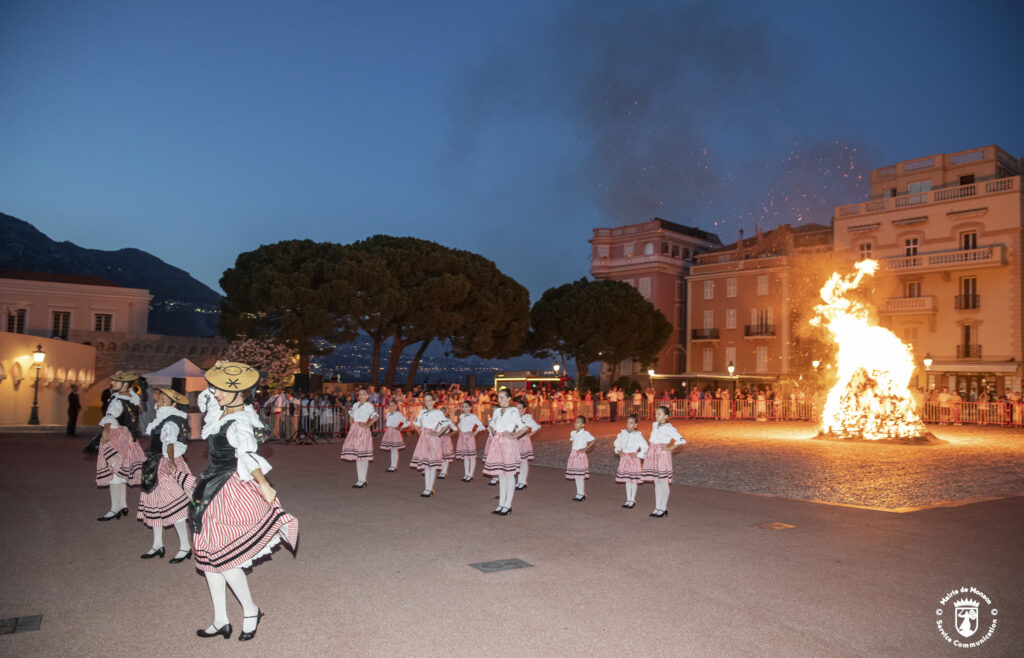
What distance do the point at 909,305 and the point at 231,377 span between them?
144 ft

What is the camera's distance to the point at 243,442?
5.51 m

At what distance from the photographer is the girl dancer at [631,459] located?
36.6 ft

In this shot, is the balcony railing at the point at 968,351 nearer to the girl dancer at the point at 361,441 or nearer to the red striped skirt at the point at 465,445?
the red striped skirt at the point at 465,445

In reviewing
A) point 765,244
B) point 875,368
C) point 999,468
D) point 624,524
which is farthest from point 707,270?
point 624,524

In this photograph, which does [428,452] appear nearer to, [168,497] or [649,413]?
[168,497]

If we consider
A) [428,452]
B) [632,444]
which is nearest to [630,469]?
[632,444]

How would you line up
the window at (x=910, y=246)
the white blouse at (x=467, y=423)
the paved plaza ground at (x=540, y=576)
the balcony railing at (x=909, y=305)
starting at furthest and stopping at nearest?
1. the window at (x=910, y=246)
2. the balcony railing at (x=909, y=305)
3. the white blouse at (x=467, y=423)
4. the paved plaza ground at (x=540, y=576)

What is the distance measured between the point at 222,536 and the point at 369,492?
23.3 ft

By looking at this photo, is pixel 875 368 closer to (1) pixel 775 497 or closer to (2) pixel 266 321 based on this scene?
(1) pixel 775 497

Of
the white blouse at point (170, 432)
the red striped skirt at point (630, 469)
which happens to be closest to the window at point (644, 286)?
the red striped skirt at point (630, 469)

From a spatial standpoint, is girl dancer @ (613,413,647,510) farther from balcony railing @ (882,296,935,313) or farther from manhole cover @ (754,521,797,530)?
balcony railing @ (882,296,935,313)

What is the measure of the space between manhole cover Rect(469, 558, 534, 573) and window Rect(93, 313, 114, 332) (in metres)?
50.0

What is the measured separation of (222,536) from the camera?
5.32m

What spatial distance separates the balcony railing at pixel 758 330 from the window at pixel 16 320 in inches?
1917
